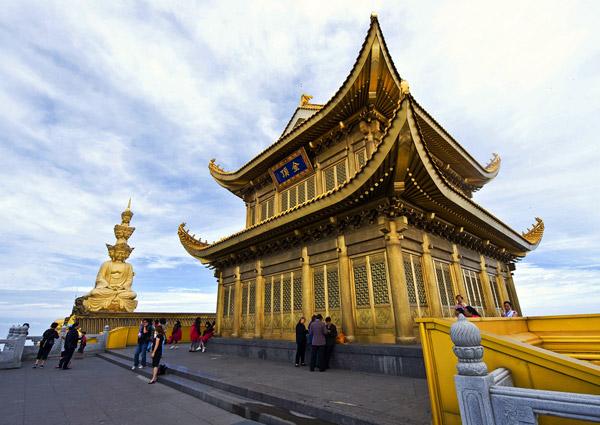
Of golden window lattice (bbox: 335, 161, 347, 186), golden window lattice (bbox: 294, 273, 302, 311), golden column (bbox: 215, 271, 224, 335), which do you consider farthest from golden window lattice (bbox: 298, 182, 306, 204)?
golden column (bbox: 215, 271, 224, 335)

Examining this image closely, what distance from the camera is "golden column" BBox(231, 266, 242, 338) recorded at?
43.0ft

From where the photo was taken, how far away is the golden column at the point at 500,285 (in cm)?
1279

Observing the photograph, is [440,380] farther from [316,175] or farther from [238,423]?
[316,175]

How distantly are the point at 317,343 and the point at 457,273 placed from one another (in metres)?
5.65

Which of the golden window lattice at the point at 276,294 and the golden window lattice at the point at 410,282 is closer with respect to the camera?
the golden window lattice at the point at 410,282

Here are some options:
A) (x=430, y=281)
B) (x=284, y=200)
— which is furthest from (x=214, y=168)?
(x=430, y=281)

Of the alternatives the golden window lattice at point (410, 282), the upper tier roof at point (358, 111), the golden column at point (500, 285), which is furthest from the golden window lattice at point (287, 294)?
the golden column at point (500, 285)

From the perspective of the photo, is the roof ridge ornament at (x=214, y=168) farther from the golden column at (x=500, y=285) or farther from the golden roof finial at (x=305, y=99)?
the golden column at (x=500, y=285)

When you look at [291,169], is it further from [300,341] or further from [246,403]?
[246,403]

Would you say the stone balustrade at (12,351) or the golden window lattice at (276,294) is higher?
the golden window lattice at (276,294)

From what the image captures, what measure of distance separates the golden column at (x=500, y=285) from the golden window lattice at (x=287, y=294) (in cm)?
903

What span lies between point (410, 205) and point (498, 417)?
6.81m

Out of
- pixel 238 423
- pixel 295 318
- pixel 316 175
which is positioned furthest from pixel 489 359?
A: pixel 316 175

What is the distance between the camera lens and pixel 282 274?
37.4 ft
